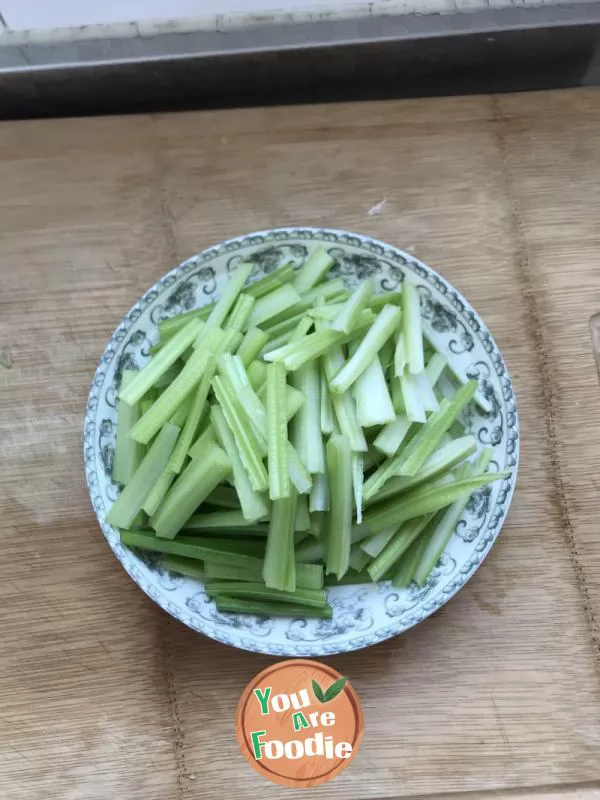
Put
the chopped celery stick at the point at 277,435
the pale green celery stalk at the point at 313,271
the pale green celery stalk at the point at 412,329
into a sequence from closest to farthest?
the chopped celery stick at the point at 277,435
the pale green celery stalk at the point at 412,329
the pale green celery stalk at the point at 313,271

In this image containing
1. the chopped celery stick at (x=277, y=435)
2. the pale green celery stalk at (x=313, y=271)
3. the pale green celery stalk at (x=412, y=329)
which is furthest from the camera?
the pale green celery stalk at (x=313, y=271)

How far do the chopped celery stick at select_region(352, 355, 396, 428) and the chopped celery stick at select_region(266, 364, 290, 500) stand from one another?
0.38ft

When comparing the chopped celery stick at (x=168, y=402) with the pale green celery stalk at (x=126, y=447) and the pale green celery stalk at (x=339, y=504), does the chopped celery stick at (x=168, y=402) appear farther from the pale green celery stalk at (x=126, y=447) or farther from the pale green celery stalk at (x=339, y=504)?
the pale green celery stalk at (x=339, y=504)

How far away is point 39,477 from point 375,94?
98cm

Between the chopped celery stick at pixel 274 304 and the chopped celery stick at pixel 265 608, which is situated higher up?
the chopped celery stick at pixel 274 304

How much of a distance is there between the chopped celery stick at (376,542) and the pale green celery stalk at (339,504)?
0.14 ft

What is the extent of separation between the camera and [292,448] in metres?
Answer: 1.04

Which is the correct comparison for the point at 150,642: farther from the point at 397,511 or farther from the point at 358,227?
the point at 358,227

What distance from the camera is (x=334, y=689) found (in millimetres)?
1171

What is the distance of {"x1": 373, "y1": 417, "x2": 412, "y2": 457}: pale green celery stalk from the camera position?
108 cm

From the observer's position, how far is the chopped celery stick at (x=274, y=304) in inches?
45.8

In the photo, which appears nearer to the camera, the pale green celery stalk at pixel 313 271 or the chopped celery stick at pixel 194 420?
the chopped celery stick at pixel 194 420

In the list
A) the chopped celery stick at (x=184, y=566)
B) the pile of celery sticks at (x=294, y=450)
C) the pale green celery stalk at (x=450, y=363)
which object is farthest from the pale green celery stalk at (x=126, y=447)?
the pale green celery stalk at (x=450, y=363)

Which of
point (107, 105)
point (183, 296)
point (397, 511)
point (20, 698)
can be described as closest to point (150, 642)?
point (20, 698)
